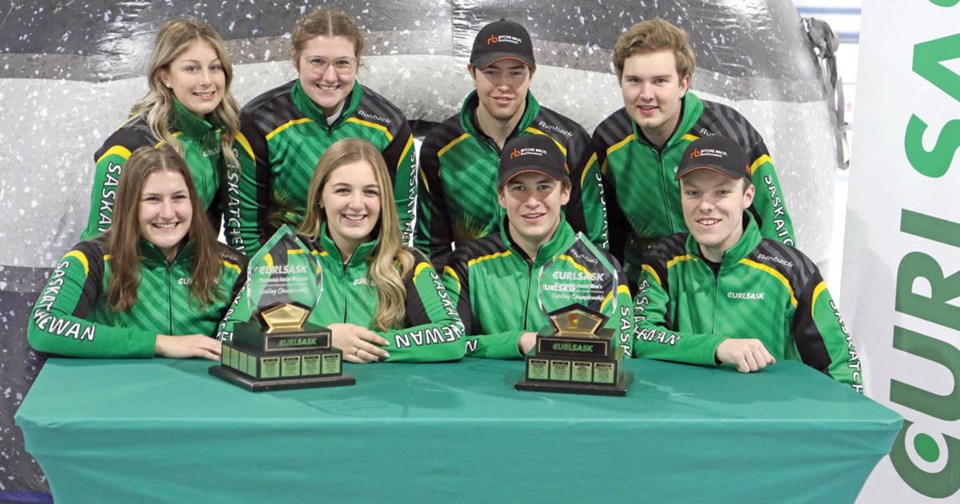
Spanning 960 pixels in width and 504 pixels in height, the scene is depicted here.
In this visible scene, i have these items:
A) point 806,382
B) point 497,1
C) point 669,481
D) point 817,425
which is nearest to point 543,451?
point 669,481

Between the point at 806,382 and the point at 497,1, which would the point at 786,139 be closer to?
the point at 497,1

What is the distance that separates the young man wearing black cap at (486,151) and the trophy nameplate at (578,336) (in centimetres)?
84

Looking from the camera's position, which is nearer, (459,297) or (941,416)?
(459,297)

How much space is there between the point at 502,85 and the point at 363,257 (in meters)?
0.76

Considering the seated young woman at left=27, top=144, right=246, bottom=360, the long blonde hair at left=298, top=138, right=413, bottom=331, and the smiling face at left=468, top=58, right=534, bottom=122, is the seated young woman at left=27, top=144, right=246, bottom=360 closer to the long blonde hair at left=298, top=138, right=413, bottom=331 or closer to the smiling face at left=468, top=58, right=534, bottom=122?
the long blonde hair at left=298, top=138, right=413, bottom=331

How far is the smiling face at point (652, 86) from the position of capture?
3.42 m

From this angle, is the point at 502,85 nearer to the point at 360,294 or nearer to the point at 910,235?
the point at 360,294

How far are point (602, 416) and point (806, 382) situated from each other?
71 centimetres

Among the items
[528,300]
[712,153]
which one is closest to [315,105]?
[528,300]

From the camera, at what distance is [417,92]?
412cm

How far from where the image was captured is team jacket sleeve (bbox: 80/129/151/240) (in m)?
3.28

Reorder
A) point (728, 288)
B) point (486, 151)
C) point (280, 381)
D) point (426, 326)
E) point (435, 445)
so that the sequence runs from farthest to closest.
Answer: point (486, 151) → point (728, 288) → point (426, 326) → point (280, 381) → point (435, 445)

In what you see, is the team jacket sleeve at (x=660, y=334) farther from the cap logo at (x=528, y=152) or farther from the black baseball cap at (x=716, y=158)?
the cap logo at (x=528, y=152)

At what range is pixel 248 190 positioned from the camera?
354cm
